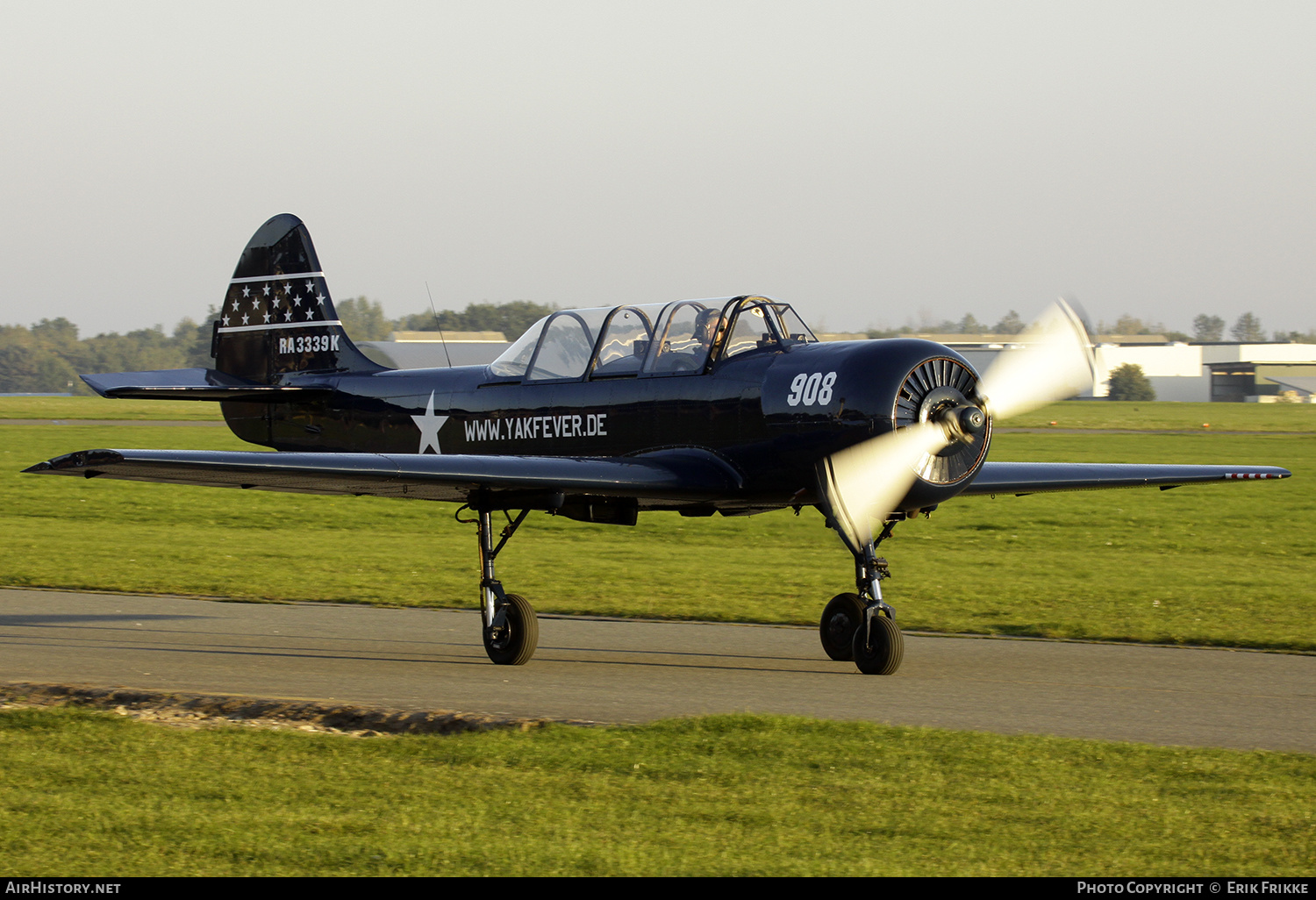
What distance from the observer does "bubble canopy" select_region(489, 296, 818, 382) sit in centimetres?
1078

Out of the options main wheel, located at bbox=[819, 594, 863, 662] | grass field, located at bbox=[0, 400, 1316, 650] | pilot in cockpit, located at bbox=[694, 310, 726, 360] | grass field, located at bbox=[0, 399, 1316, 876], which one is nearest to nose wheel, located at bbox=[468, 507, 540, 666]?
Answer: pilot in cockpit, located at bbox=[694, 310, 726, 360]

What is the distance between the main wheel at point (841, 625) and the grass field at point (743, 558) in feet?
6.73

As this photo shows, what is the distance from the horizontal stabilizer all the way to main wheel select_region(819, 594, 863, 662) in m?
6.18

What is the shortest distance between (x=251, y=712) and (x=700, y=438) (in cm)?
409

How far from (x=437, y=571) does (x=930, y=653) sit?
7.68 metres

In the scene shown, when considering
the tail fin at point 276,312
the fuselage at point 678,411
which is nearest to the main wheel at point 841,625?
the fuselage at point 678,411

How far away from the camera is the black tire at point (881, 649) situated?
32.7 feet

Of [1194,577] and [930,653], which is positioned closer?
[930,653]

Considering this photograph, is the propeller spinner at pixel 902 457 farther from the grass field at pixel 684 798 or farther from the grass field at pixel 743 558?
the grass field at pixel 743 558

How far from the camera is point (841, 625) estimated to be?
1095 centimetres
